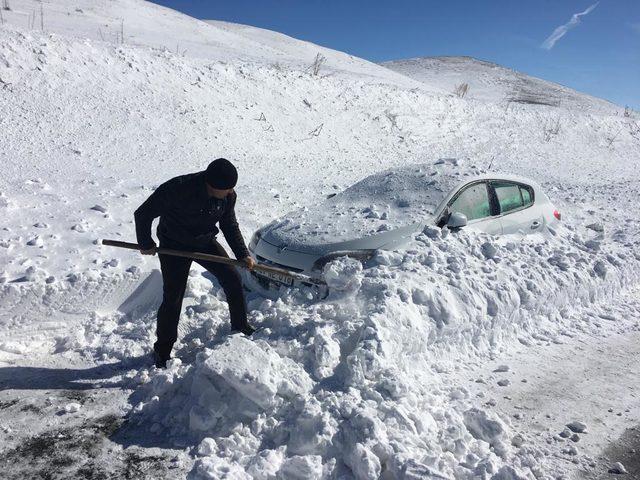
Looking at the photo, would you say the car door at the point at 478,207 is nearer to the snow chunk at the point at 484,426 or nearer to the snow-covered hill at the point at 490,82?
the snow chunk at the point at 484,426

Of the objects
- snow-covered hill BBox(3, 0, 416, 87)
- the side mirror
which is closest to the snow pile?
the side mirror

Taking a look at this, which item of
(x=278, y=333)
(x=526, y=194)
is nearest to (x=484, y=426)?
(x=278, y=333)

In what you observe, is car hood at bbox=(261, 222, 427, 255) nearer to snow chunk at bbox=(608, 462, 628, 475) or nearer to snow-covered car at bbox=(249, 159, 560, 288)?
snow-covered car at bbox=(249, 159, 560, 288)

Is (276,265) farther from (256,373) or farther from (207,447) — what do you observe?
(207,447)

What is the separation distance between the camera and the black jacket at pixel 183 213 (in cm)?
400

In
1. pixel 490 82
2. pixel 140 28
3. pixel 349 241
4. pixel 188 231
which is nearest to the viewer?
pixel 188 231

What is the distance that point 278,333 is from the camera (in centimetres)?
435

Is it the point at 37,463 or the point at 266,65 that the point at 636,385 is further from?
the point at 266,65

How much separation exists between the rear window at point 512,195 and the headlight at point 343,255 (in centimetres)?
212

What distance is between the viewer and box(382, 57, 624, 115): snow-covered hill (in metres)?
26.2

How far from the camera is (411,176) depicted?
259 inches

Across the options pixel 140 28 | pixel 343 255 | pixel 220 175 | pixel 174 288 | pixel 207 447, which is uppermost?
pixel 140 28

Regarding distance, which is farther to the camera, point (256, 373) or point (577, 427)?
point (577, 427)

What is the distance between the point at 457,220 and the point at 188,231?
296 cm
